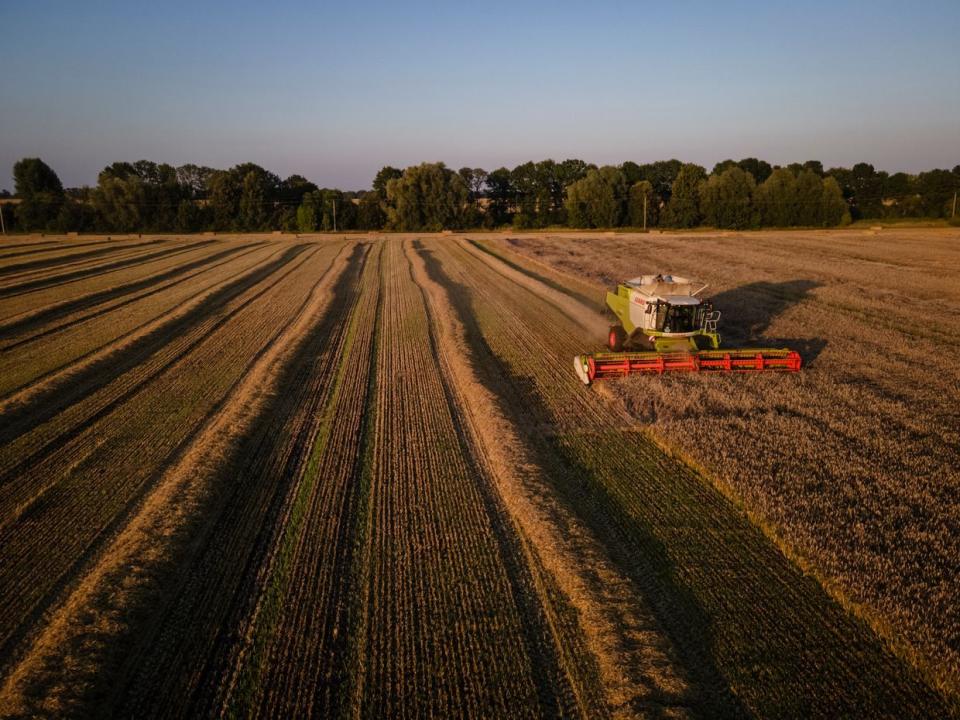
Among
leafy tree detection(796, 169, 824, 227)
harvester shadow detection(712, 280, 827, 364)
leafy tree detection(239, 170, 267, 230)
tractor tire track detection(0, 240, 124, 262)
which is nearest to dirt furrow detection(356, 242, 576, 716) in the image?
harvester shadow detection(712, 280, 827, 364)

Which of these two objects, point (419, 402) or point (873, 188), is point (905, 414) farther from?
point (873, 188)

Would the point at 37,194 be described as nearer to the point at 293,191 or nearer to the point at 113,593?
the point at 293,191

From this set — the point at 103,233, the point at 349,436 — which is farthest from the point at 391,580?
the point at 103,233

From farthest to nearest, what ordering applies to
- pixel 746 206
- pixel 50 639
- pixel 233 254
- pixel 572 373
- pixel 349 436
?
1. pixel 746 206
2. pixel 233 254
3. pixel 572 373
4. pixel 349 436
5. pixel 50 639

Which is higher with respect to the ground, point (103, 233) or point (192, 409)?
point (103, 233)

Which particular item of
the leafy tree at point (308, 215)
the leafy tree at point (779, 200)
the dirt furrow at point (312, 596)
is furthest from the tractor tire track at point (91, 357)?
the leafy tree at point (779, 200)

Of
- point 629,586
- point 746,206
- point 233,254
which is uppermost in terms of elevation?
point 746,206

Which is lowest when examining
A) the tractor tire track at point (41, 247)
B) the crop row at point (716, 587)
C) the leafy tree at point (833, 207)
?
the crop row at point (716, 587)

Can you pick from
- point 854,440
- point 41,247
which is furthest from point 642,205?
point 854,440

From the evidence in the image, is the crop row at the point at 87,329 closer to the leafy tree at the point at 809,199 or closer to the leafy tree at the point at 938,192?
the leafy tree at the point at 809,199
